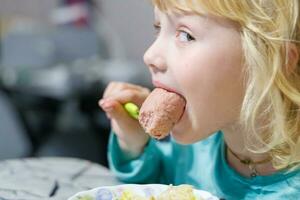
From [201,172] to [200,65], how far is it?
0.80 feet

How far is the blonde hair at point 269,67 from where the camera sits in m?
0.63

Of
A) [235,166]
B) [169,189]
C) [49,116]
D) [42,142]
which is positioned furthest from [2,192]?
[49,116]

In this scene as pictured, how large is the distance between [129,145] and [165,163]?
3.0 inches

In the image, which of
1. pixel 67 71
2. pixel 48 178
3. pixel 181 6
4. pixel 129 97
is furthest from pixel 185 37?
pixel 67 71

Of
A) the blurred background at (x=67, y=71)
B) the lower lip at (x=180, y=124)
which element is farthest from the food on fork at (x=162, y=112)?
the blurred background at (x=67, y=71)

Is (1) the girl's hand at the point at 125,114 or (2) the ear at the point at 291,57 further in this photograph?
(1) the girl's hand at the point at 125,114

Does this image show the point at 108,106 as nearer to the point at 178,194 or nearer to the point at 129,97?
the point at 129,97

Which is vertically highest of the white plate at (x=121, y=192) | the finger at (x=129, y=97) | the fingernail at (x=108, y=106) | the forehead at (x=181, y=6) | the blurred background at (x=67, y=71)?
the forehead at (x=181, y=6)

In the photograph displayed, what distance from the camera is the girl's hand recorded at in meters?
0.83

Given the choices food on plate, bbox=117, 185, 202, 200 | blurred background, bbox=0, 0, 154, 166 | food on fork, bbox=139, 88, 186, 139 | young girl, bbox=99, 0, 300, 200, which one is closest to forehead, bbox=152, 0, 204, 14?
young girl, bbox=99, 0, 300, 200

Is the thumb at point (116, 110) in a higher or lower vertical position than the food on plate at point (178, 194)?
higher

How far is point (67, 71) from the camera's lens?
6.54ft

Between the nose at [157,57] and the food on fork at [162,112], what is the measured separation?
0.10 ft

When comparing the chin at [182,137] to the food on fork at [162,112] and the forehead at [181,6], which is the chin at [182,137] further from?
the forehead at [181,6]
